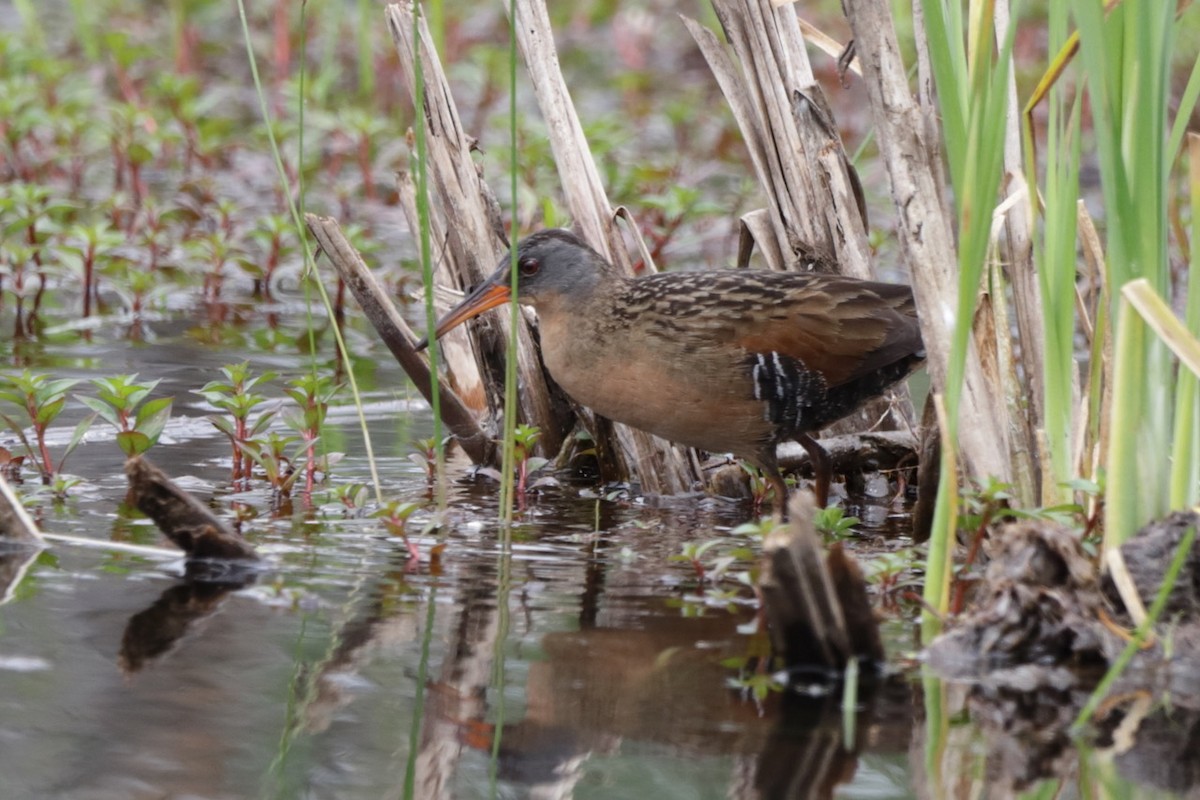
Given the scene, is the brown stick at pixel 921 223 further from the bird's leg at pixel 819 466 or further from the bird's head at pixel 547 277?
the bird's head at pixel 547 277

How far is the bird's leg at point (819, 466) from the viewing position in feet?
14.7

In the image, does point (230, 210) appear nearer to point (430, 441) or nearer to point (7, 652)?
point (430, 441)

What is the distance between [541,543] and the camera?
3.88 metres

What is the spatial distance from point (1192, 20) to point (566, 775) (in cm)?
873

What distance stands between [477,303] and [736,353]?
688mm

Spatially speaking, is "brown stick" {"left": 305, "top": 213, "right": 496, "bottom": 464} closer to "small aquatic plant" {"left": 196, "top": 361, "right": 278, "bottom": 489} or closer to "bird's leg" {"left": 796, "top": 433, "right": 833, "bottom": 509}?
"small aquatic plant" {"left": 196, "top": 361, "right": 278, "bottom": 489}

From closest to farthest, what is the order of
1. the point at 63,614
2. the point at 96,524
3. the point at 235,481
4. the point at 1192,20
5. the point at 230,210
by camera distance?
the point at 63,614 < the point at 96,524 < the point at 235,481 < the point at 230,210 < the point at 1192,20

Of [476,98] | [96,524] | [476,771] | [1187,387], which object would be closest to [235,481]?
[96,524]

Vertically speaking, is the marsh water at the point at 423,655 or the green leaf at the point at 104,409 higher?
the green leaf at the point at 104,409

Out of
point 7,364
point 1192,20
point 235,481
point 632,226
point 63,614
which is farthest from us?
point 1192,20

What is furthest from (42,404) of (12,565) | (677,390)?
(677,390)

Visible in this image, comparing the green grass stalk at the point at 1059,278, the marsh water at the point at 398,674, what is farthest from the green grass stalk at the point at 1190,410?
the marsh water at the point at 398,674

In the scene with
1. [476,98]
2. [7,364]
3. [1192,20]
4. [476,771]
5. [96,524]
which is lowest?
[476,771]

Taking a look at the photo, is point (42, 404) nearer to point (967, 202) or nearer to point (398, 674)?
point (398, 674)
